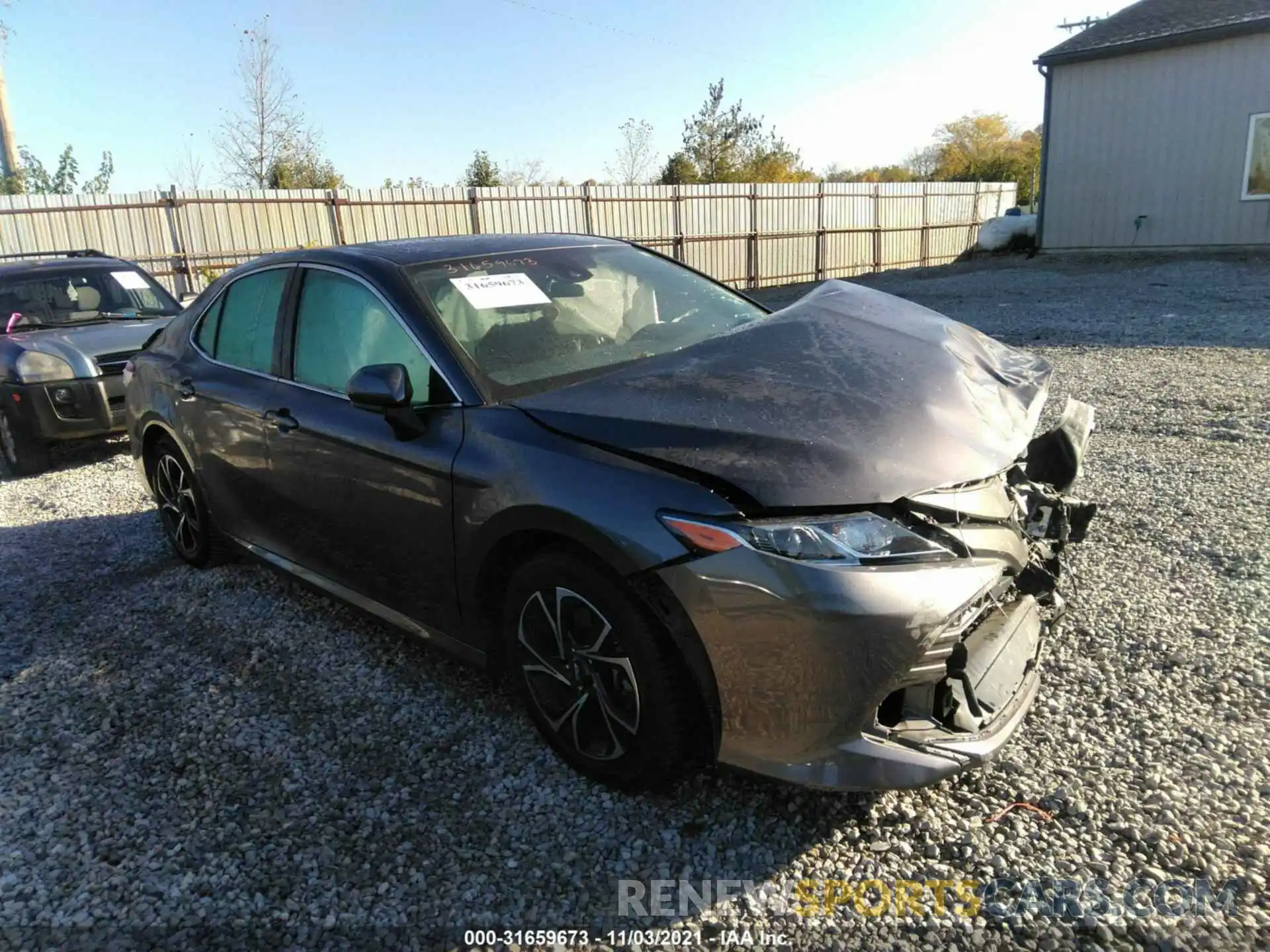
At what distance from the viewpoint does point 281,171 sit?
23656 mm

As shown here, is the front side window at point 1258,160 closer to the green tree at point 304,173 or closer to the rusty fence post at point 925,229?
the rusty fence post at point 925,229

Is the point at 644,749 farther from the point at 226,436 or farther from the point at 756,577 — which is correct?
the point at 226,436

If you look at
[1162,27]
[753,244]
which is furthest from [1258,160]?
[753,244]

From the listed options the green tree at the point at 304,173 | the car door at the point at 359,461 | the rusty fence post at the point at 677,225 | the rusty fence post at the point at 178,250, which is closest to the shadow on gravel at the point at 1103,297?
the rusty fence post at the point at 677,225

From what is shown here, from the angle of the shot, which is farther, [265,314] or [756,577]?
[265,314]

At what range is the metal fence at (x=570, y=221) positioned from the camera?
14.2 m

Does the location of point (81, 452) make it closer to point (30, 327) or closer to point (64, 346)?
point (30, 327)

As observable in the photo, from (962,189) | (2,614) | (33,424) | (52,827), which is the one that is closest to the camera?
(52,827)

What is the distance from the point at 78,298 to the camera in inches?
294

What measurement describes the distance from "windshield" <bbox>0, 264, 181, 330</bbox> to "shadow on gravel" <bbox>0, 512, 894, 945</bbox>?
4.37 m

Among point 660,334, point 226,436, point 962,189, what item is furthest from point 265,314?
point 962,189

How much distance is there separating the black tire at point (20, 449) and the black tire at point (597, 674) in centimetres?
601

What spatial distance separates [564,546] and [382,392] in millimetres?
811

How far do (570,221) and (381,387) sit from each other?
16.5 meters
